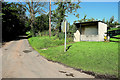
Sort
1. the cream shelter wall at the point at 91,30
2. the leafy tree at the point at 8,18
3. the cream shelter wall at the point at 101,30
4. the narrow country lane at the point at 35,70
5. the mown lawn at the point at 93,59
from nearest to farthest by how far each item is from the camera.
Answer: the narrow country lane at the point at 35,70, the mown lawn at the point at 93,59, the cream shelter wall at the point at 101,30, the cream shelter wall at the point at 91,30, the leafy tree at the point at 8,18

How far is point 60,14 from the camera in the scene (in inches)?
944

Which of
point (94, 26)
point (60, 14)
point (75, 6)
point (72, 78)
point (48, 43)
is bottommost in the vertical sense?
point (72, 78)

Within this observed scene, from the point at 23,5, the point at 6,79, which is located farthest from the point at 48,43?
the point at 23,5

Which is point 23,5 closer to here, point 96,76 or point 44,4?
point 44,4

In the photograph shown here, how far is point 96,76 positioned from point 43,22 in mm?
39548

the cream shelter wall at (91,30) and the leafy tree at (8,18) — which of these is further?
the leafy tree at (8,18)

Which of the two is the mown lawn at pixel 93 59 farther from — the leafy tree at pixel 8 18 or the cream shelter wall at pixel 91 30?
the leafy tree at pixel 8 18

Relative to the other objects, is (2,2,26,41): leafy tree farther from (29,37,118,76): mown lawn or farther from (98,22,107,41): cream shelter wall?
(98,22,107,41): cream shelter wall

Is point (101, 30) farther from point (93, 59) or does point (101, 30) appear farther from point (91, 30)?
point (93, 59)

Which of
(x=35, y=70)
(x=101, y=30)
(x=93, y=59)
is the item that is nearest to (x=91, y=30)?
(x=101, y=30)

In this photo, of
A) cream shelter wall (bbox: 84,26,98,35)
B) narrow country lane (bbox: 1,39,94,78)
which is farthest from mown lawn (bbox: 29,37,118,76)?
cream shelter wall (bbox: 84,26,98,35)

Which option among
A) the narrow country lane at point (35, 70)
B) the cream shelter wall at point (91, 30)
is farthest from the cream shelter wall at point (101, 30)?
the narrow country lane at point (35, 70)

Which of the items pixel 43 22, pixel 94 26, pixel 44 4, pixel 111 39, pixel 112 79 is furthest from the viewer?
pixel 43 22

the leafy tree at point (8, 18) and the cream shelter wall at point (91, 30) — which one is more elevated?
the leafy tree at point (8, 18)
